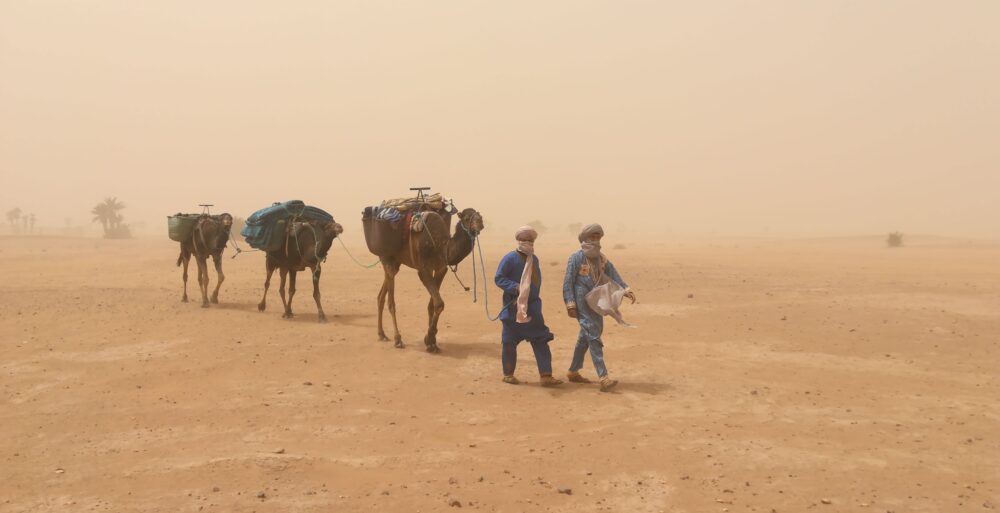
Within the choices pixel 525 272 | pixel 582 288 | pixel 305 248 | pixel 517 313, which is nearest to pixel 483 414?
pixel 517 313

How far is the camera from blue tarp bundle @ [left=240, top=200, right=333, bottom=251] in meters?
12.2

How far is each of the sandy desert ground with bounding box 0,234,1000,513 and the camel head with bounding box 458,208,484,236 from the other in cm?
188

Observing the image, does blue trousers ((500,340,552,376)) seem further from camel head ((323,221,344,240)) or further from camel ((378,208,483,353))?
camel head ((323,221,344,240))

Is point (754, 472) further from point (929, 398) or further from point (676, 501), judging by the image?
point (929, 398)

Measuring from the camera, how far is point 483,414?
6.98m

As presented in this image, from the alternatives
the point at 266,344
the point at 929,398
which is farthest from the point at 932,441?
the point at 266,344

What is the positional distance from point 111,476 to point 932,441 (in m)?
7.15

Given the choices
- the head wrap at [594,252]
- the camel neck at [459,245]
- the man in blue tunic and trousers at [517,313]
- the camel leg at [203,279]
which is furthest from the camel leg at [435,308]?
the camel leg at [203,279]

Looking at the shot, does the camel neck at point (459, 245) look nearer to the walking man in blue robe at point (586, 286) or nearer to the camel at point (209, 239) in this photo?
the walking man in blue robe at point (586, 286)

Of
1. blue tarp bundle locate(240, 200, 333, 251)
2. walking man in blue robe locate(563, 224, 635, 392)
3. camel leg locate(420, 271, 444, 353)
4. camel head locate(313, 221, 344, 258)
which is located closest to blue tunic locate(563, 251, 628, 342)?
walking man in blue robe locate(563, 224, 635, 392)

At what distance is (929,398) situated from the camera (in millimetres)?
7469

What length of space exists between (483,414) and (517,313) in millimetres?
1499

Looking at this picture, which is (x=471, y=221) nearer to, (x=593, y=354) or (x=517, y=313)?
(x=517, y=313)

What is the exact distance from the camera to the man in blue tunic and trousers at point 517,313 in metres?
8.06
